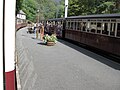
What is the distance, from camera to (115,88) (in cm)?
810

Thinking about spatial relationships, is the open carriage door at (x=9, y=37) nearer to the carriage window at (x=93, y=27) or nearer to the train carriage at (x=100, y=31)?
the train carriage at (x=100, y=31)

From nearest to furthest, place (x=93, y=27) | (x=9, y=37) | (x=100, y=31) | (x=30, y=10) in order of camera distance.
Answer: (x=9, y=37)
(x=100, y=31)
(x=93, y=27)
(x=30, y=10)

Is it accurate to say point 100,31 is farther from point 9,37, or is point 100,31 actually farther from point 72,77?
point 9,37

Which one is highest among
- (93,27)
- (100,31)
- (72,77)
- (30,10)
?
(30,10)

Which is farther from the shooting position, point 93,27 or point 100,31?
point 93,27

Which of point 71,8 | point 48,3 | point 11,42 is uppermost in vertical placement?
point 48,3

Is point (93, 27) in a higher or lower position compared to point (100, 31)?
higher

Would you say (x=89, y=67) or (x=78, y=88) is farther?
(x=89, y=67)

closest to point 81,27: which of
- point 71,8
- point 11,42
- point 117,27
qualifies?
point 117,27

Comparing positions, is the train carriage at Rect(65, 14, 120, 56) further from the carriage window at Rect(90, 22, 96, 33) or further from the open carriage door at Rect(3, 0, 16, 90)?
the open carriage door at Rect(3, 0, 16, 90)

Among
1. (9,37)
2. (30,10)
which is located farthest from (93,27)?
(30,10)

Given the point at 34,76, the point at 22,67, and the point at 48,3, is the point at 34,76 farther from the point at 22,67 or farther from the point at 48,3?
the point at 48,3

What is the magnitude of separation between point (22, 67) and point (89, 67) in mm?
3106

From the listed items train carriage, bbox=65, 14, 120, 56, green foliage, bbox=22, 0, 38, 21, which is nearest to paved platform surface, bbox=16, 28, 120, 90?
train carriage, bbox=65, 14, 120, 56
